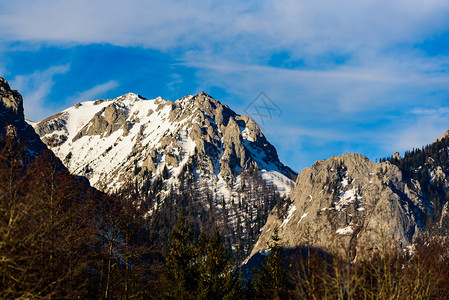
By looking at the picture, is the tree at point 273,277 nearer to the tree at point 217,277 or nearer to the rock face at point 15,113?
the tree at point 217,277

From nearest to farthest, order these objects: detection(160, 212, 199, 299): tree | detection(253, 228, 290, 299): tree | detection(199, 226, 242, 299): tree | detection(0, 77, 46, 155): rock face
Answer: detection(199, 226, 242, 299): tree
detection(160, 212, 199, 299): tree
detection(253, 228, 290, 299): tree
detection(0, 77, 46, 155): rock face

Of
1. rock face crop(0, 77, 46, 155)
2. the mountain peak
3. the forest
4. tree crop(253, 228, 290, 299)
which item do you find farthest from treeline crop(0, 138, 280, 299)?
the mountain peak

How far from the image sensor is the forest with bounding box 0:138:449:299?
1644 cm

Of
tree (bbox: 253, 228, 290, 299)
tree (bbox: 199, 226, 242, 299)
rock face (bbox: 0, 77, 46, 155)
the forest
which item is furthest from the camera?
rock face (bbox: 0, 77, 46, 155)

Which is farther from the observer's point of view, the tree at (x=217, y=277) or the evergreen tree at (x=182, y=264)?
the evergreen tree at (x=182, y=264)

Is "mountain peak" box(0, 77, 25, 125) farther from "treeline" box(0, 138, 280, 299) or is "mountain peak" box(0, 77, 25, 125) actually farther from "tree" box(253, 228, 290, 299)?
"tree" box(253, 228, 290, 299)

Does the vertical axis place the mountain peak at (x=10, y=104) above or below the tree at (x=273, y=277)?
above

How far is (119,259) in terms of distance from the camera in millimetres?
31328

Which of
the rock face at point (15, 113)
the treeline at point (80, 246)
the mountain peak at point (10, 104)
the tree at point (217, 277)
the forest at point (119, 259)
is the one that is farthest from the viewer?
the mountain peak at point (10, 104)

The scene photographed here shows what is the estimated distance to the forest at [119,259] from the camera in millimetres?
16438

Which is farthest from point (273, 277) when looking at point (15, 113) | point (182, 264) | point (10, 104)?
point (10, 104)

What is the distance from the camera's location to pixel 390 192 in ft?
596

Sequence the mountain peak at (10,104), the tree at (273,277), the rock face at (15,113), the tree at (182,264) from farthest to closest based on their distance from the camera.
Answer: the mountain peak at (10,104), the rock face at (15,113), the tree at (273,277), the tree at (182,264)

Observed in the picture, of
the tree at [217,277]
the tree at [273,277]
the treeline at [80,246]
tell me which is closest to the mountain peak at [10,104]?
the tree at [217,277]
